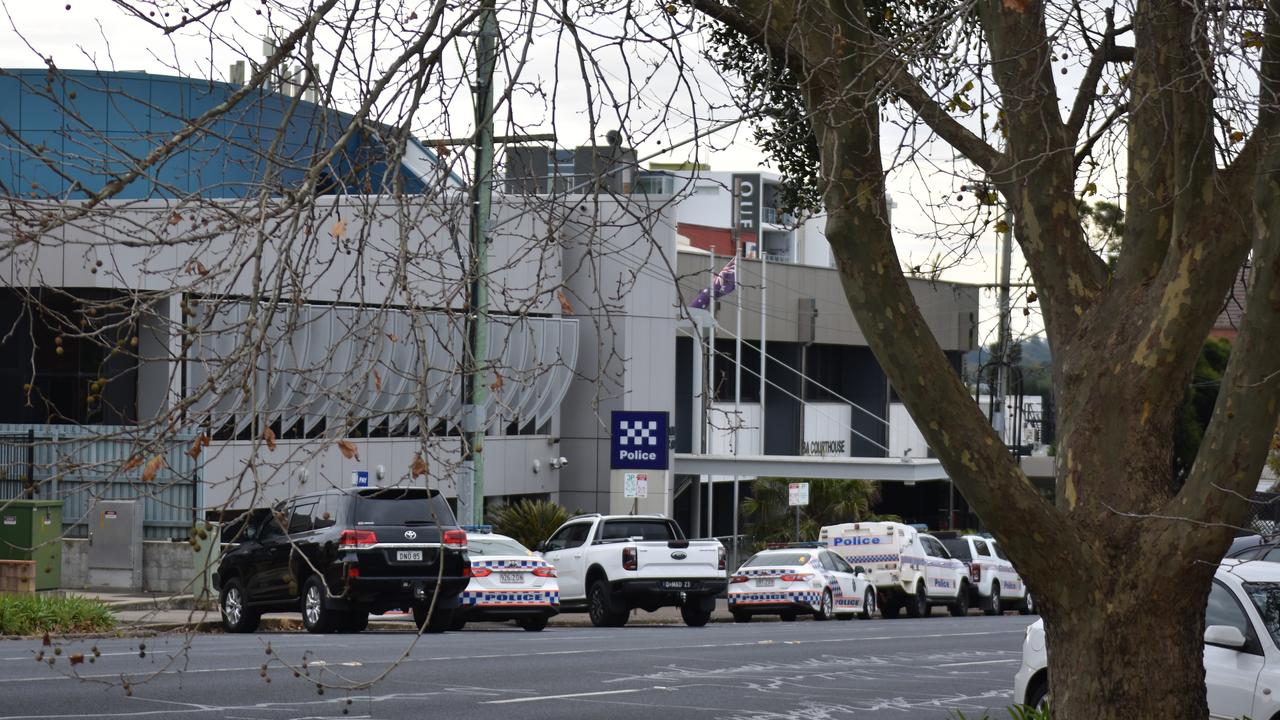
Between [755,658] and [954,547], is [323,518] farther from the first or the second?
[954,547]

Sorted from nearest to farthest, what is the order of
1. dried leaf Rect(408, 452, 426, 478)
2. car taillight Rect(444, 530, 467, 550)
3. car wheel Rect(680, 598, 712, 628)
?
dried leaf Rect(408, 452, 426, 478) → car taillight Rect(444, 530, 467, 550) → car wheel Rect(680, 598, 712, 628)

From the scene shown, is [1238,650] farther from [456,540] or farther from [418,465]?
[456,540]

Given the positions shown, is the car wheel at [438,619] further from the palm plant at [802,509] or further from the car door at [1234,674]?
the palm plant at [802,509]

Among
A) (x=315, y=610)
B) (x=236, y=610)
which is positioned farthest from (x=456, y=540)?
(x=236, y=610)

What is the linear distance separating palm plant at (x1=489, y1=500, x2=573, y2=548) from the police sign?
526cm

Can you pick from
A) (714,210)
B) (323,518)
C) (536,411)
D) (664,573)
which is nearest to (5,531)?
(323,518)

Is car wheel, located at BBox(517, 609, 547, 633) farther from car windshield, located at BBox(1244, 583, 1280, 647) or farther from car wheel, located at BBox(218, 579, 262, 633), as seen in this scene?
car windshield, located at BBox(1244, 583, 1280, 647)

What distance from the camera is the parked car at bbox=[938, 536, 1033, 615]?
37.1m

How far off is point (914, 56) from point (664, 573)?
1947cm

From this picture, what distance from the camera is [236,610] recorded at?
22.0 meters

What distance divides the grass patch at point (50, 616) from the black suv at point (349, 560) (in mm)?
1584

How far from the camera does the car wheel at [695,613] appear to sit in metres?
26.6

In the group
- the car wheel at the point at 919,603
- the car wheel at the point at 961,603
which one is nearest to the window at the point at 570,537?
the car wheel at the point at 919,603

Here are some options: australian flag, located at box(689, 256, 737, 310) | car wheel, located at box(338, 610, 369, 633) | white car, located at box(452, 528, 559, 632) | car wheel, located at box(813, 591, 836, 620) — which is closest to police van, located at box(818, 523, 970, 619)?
car wheel, located at box(813, 591, 836, 620)
